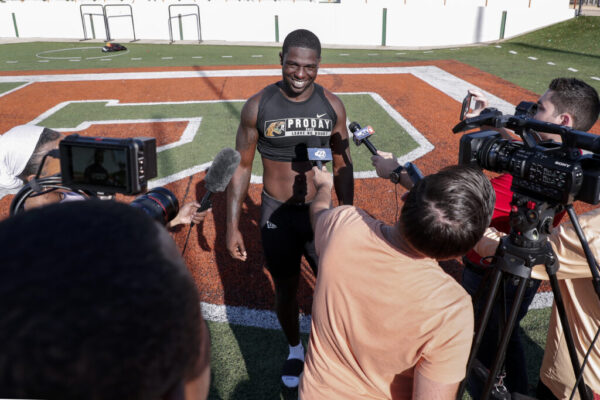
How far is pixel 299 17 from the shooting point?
23828 mm

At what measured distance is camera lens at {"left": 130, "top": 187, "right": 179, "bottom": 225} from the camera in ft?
5.90

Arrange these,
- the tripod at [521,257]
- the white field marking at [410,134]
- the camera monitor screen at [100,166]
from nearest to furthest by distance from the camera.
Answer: the camera monitor screen at [100,166] → the tripod at [521,257] → the white field marking at [410,134]

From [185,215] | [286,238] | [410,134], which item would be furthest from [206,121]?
[185,215]

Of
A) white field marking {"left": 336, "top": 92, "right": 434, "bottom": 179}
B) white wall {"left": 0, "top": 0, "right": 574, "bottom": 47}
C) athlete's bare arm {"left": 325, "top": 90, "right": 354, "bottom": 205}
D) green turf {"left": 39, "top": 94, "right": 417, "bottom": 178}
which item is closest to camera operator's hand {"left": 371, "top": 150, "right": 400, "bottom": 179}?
athlete's bare arm {"left": 325, "top": 90, "right": 354, "bottom": 205}

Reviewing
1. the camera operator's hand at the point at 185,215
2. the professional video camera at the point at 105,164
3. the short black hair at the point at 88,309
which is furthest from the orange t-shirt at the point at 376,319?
the short black hair at the point at 88,309

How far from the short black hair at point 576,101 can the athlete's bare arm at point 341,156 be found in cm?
145

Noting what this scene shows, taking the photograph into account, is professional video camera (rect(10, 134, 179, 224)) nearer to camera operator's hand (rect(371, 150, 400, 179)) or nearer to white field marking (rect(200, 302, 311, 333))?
camera operator's hand (rect(371, 150, 400, 179))

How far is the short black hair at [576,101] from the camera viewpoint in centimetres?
264

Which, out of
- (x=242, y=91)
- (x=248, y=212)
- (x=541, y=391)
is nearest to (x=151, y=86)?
(x=242, y=91)

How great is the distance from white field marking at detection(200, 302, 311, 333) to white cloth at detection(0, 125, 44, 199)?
186 centimetres

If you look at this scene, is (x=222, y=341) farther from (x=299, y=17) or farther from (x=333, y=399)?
(x=299, y=17)

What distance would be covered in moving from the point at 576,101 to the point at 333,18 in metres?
22.6

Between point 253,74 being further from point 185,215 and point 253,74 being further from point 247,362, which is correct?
point 185,215

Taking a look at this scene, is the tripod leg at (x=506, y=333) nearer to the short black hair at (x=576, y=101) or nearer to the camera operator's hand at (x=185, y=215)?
the short black hair at (x=576, y=101)
